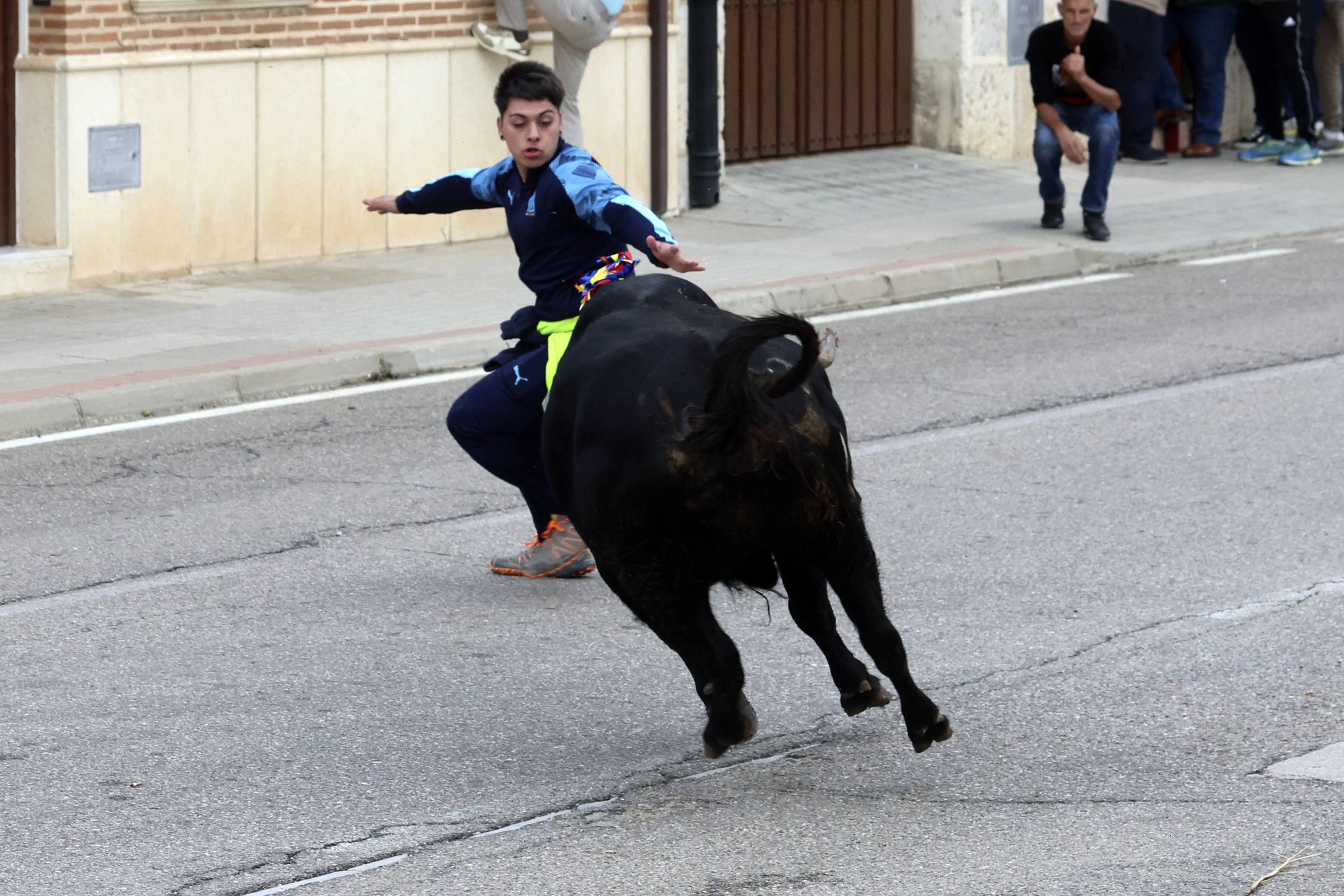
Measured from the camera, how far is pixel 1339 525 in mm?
7750

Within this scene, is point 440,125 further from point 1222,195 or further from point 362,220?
point 1222,195

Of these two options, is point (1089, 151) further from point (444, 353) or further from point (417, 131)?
point (444, 353)

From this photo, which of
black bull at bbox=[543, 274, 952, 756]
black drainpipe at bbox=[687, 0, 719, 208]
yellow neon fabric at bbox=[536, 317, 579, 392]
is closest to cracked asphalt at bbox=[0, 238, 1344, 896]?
black bull at bbox=[543, 274, 952, 756]

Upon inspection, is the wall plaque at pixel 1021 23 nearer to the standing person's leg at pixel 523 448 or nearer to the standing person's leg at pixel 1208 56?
the standing person's leg at pixel 1208 56

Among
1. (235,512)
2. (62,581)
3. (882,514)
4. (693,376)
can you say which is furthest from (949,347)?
(693,376)

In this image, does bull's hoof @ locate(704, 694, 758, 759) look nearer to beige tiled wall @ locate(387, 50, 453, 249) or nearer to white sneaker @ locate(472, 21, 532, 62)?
beige tiled wall @ locate(387, 50, 453, 249)

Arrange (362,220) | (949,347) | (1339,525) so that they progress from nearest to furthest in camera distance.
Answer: (1339,525) → (949,347) → (362,220)

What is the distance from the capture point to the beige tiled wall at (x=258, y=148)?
13.2 meters

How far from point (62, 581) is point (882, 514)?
2.93 metres

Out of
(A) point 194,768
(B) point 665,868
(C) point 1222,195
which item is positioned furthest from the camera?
(C) point 1222,195

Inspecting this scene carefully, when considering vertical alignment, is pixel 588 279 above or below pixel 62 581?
above

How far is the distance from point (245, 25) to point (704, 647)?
32.3 ft

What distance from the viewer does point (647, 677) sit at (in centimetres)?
615

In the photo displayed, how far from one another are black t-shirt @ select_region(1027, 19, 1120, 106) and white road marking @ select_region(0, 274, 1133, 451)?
2116 millimetres
